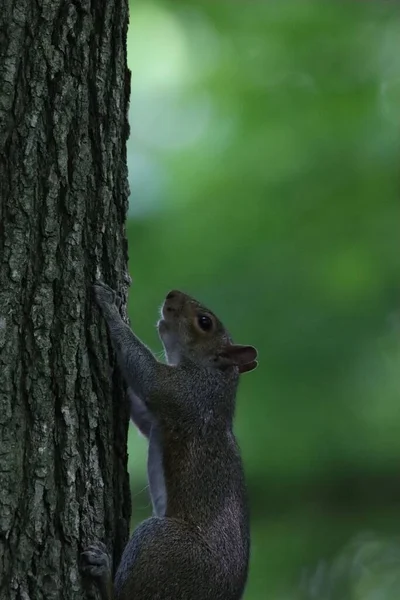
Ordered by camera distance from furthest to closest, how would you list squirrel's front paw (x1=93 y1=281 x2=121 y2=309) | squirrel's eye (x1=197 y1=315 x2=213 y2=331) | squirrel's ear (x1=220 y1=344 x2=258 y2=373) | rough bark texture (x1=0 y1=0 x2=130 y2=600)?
squirrel's eye (x1=197 y1=315 x2=213 y2=331) → squirrel's ear (x1=220 y1=344 x2=258 y2=373) → squirrel's front paw (x1=93 y1=281 x2=121 y2=309) → rough bark texture (x1=0 y1=0 x2=130 y2=600)

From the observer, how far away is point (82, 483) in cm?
349

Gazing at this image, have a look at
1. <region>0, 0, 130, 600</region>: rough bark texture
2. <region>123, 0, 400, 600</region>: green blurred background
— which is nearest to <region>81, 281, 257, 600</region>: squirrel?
<region>0, 0, 130, 600</region>: rough bark texture

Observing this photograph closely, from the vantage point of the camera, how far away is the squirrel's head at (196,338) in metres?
4.94

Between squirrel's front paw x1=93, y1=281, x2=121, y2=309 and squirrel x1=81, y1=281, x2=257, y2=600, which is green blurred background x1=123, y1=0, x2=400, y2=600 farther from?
squirrel's front paw x1=93, y1=281, x2=121, y2=309

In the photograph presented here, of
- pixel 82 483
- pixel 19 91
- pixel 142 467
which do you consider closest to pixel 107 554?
pixel 82 483

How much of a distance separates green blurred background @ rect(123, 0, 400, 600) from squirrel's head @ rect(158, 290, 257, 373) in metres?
1.08

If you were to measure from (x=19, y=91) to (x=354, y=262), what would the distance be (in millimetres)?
3773

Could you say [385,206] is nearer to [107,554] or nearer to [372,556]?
[372,556]

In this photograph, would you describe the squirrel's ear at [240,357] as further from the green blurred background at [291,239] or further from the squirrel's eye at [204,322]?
the green blurred background at [291,239]

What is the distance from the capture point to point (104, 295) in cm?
370

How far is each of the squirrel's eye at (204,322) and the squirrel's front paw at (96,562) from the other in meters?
1.70

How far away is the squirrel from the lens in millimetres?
3730

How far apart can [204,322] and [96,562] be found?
183cm

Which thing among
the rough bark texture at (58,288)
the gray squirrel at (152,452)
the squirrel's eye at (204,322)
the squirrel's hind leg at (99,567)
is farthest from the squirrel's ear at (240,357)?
the squirrel's hind leg at (99,567)
